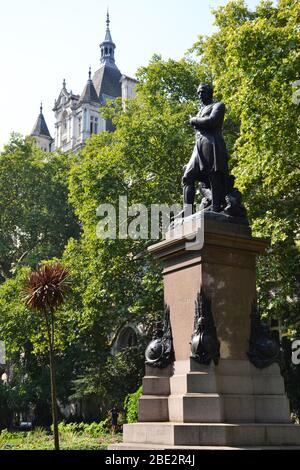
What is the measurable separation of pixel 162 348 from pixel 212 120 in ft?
13.6

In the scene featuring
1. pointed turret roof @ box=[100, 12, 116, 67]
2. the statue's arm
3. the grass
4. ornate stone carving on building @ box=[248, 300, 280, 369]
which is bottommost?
the grass

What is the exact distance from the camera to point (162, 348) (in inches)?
409

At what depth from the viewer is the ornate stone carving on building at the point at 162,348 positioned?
33.6ft

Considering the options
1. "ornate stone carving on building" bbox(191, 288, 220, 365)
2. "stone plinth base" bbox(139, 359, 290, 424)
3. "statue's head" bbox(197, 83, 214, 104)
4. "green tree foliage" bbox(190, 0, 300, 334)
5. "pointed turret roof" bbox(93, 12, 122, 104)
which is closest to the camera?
"stone plinth base" bbox(139, 359, 290, 424)

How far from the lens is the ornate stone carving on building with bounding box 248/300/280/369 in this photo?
9930 mm

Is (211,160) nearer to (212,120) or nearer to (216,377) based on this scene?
(212,120)

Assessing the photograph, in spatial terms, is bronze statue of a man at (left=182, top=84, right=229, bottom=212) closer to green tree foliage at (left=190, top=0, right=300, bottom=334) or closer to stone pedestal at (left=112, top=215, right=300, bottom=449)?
stone pedestal at (left=112, top=215, right=300, bottom=449)

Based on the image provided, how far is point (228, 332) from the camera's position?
9.98m

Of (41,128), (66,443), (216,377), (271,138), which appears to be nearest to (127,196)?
(271,138)

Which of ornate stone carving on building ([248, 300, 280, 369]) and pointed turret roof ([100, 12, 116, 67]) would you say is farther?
pointed turret roof ([100, 12, 116, 67])

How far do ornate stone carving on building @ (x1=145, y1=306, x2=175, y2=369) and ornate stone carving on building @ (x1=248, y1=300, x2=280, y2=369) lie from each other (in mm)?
1332

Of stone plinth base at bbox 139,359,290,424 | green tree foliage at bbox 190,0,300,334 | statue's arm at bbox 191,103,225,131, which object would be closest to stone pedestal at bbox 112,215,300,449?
stone plinth base at bbox 139,359,290,424

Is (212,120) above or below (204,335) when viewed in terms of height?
above

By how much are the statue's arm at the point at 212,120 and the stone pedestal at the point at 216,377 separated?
193cm
